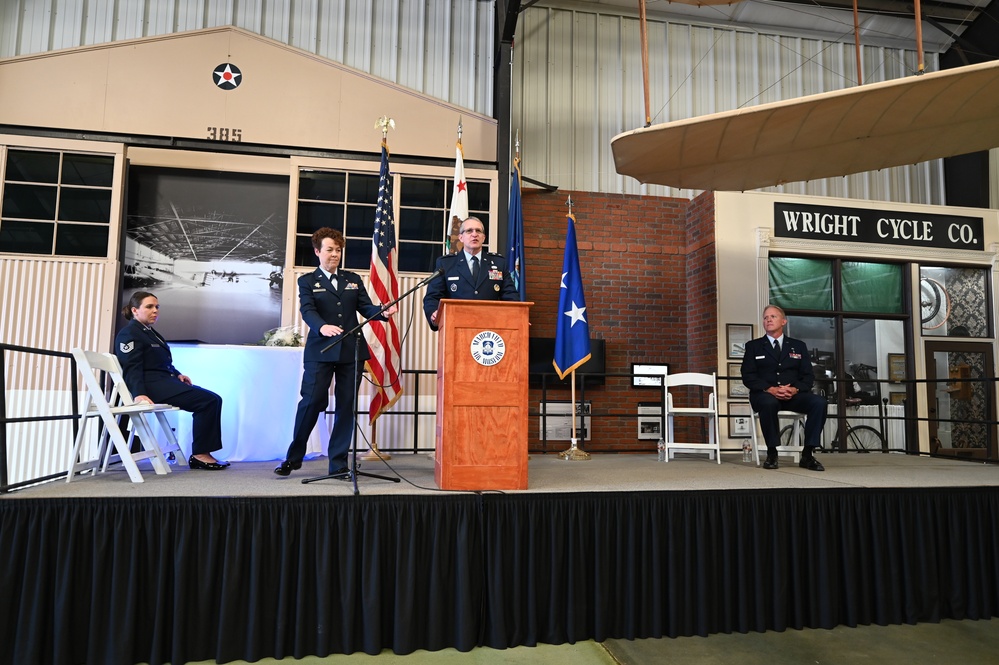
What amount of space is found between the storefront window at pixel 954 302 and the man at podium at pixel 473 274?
7.27 metres

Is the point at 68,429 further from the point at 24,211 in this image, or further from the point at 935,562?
the point at 935,562

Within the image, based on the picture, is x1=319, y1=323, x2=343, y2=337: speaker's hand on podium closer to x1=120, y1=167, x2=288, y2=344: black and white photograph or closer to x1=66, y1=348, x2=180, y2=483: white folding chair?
x1=66, y1=348, x2=180, y2=483: white folding chair

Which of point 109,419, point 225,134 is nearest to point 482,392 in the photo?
point 109,419

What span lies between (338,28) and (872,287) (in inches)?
294

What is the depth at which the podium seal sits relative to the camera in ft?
11.0

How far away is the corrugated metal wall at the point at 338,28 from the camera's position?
6.98 metres

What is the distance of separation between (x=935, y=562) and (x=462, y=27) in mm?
7244

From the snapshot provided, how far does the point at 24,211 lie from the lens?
6.55m

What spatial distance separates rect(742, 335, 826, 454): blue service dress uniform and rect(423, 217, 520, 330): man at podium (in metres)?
2.51

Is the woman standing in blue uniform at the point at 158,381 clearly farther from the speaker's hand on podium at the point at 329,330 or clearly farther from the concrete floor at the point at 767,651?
the concrete floor at the point at 767,651

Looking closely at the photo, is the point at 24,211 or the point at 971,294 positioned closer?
the point at 24,211

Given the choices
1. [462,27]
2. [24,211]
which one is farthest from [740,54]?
[24,211]

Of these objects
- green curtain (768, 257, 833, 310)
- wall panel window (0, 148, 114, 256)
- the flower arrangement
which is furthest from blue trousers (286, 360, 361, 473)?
green curtain (768, 257, 833, 310)

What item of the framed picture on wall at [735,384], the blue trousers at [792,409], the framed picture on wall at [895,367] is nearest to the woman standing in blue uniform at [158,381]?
the blue trousers at [792,409]
